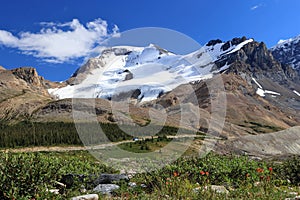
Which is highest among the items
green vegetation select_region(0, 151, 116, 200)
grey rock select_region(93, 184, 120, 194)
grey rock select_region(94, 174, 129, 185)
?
green vegetation select_region(0, 151, 116, 200)

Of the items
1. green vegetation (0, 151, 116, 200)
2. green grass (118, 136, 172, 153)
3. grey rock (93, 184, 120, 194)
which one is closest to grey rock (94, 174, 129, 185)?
grey rock (93, 184, 120, 194)

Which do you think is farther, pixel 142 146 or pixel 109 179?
pixel 142 146

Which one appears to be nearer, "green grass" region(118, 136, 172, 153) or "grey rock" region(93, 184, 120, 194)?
"grey rock" region(93, 184, 120, 194)

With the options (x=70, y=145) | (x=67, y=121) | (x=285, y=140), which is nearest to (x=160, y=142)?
(x=70, y=145)

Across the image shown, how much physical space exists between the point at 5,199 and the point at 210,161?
8.90 metres

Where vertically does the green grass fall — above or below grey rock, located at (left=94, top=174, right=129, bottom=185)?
below

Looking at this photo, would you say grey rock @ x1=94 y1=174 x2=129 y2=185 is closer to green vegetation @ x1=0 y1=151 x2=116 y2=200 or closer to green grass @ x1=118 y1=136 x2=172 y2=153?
green vegetation @ x1=0 y1=151 x2=116 y2=200

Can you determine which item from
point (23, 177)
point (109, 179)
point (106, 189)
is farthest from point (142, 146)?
point (23, 177)

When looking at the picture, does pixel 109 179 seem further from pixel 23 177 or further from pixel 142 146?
pixel 142 146

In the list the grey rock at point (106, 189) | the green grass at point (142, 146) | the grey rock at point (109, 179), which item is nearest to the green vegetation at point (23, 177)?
the grey rock at point (106, 189)

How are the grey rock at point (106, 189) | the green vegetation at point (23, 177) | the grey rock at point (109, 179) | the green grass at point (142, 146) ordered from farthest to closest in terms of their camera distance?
the green grass at point (142, 146) → the grey rock at point (109, 179) → the grey rock at point (106, 189) → the green vegetation at point (23, 177)

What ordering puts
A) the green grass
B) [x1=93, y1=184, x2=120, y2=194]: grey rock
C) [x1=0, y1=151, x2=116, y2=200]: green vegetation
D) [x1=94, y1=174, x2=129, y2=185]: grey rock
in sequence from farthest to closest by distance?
the green grass, [x1=94, y1=174, x2=129, y2=185]: grey rock, [x1=93, y1=184, x2=120, y2=194]: grey rock, [x1=0, y1=151, x2=116, y2=200]: green vegetation

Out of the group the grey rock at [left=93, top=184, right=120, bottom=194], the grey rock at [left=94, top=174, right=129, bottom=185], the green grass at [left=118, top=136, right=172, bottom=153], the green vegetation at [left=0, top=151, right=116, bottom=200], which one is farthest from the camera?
the green grass at [left=118, top=136, right=172, bottom=153]

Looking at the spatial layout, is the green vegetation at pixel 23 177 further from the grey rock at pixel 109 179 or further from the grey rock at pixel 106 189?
the grey rock at pixel 109 179
